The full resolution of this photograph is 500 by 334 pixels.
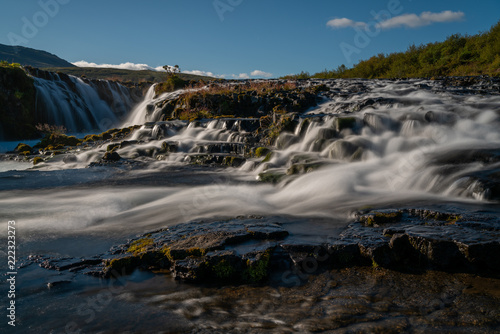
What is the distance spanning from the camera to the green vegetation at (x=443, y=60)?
26250 millimetres

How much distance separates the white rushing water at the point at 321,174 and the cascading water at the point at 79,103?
43.9ft

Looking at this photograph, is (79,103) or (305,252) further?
(79,103)

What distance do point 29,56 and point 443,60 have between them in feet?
449

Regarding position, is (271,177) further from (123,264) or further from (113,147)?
(113,147)

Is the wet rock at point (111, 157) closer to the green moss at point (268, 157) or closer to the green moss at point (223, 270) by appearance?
the green moss at point (268, 157)

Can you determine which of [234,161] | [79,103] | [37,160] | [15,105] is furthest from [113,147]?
[79,103]

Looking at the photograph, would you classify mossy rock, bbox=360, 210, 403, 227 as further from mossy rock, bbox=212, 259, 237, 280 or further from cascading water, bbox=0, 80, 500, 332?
mossy rock, bbox=212, 259, 237, 280

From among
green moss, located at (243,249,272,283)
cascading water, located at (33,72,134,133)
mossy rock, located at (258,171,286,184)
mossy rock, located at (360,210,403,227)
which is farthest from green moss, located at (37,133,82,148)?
mossy rock, located at (360,210,403,227)

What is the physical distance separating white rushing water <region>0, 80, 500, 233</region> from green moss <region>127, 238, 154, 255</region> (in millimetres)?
927

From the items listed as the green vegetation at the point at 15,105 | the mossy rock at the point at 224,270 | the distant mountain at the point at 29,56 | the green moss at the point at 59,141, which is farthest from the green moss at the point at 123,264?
the distant mountain at the point at 29,56

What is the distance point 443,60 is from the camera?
98.7ft

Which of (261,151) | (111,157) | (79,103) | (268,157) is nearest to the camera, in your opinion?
(268,157)

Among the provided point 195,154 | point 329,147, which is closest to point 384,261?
point 329,147

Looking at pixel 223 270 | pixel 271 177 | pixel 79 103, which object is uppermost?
pixel 79 103
